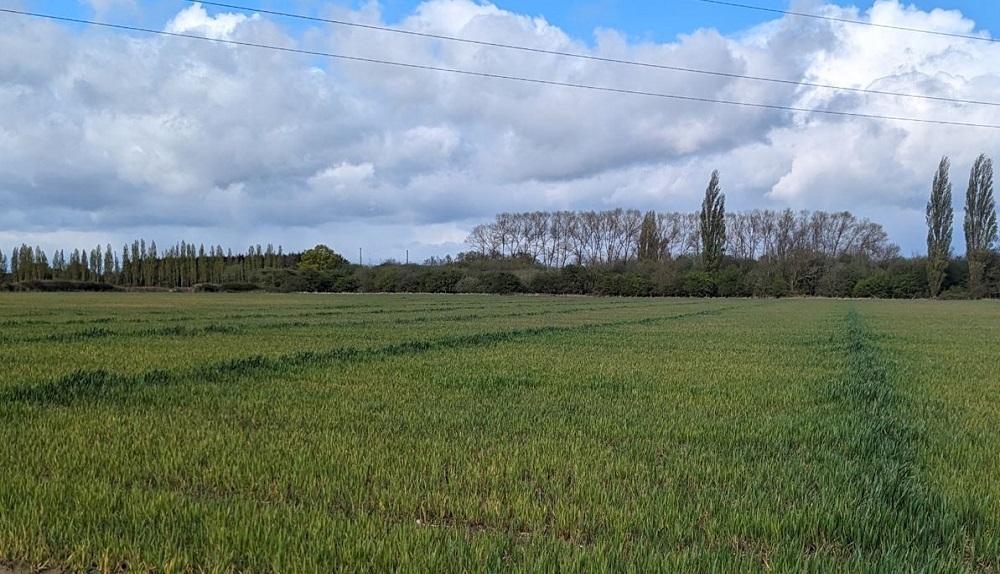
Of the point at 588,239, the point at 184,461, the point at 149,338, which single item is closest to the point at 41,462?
the point at 184,461

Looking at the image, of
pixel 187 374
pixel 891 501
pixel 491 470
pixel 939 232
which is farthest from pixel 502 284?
pixel 891 501

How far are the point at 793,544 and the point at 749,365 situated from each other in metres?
10.3

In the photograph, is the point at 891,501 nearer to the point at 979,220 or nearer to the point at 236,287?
the point at 979,220

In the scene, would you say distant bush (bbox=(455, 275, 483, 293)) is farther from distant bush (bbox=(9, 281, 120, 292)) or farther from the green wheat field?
the green wheat field

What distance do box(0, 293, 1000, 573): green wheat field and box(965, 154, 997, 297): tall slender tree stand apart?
254ft

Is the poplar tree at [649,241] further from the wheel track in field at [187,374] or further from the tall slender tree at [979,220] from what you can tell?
the wheel track in field at [187,374]

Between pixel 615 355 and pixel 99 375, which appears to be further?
pixel 615 355

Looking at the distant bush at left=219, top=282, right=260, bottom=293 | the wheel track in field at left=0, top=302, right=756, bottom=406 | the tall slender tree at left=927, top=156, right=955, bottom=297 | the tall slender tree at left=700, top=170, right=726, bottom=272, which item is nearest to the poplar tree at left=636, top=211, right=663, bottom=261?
the tall slender tree at left=700, top=170, right=726, bottom=272

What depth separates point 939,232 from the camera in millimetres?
75688

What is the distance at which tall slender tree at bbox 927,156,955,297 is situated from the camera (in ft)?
245

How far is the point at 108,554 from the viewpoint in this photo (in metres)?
3.39

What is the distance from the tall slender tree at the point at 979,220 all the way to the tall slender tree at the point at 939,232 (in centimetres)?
223

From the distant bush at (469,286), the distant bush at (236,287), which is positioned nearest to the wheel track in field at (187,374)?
the distant bush at (469,286)

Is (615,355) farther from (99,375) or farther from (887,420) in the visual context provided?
(99,375)
